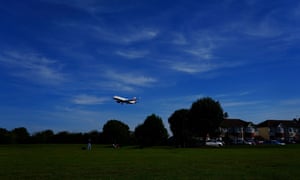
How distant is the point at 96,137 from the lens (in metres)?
127

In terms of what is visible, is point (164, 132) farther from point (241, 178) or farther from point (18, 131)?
point (241, 178)

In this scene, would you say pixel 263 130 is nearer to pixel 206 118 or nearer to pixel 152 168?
pixel 206 118

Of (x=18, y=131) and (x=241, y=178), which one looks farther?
(x=18, y=131)

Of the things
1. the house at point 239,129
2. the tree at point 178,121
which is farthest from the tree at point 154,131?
the house at point 239,129

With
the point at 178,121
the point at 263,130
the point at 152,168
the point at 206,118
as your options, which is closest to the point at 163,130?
the point at 178,121

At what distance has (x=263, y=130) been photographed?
156 metres

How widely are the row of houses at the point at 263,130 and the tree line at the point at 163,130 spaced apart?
46665 millimetres

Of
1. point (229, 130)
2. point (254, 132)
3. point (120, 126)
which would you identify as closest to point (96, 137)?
point (120, 126)

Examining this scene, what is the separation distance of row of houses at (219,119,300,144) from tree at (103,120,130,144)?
4660 centimetres

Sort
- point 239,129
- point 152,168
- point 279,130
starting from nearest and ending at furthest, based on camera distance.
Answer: point 152,168
point 239,129
point 279,130

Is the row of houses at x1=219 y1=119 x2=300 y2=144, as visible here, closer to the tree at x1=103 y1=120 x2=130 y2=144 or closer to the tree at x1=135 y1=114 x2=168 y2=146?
the tree at x1=103 y1=120 x2=130 y2=144

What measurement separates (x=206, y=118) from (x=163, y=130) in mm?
15232

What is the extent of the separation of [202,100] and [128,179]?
85343 mm

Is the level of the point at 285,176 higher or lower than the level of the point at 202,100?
lower
